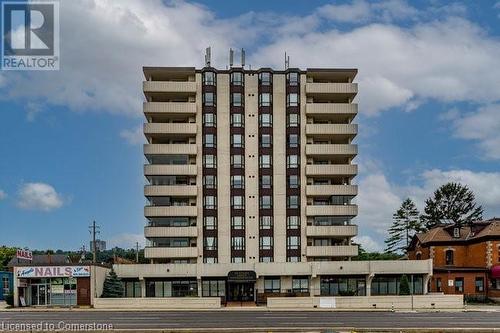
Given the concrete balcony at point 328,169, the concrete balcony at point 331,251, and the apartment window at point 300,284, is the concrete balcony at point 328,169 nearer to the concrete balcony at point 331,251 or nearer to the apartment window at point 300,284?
the concrete balcony at point 331,251

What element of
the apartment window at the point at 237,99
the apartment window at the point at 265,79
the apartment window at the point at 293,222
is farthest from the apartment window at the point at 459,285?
the apartment window at the point at 237,99

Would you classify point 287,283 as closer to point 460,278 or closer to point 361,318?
point 460,278

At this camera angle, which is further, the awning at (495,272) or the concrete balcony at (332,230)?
the concrete balcony at (332,230)

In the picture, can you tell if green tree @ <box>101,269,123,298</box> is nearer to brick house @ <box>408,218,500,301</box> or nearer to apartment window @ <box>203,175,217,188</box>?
apartment window @ <box>203,175,217,188</box>

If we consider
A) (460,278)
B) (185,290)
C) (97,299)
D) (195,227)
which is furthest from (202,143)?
(460,278)

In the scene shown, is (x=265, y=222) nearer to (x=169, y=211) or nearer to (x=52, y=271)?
(x=169, y=211)

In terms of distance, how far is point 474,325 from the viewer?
152 feet

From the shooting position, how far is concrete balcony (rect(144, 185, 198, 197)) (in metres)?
85.9

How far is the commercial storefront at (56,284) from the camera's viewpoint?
74.3 metres

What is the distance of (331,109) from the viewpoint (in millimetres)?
89750

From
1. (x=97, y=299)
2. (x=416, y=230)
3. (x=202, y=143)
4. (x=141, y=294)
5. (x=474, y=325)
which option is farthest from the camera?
(x=416, y=230)

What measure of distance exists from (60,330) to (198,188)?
47.5 m

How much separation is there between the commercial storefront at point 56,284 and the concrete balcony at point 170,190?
14317 mm

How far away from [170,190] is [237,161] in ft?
33.1
